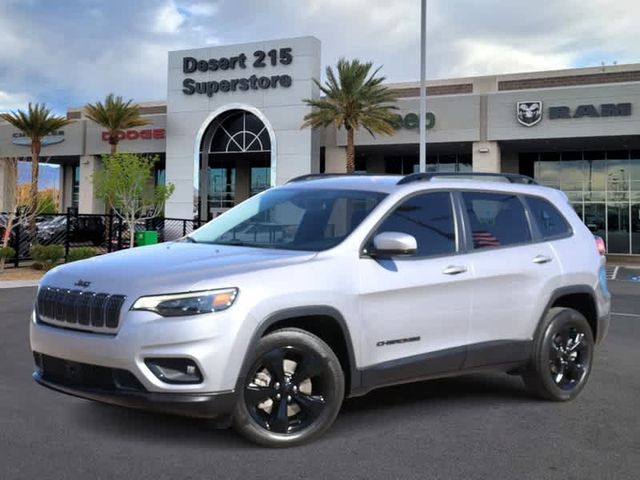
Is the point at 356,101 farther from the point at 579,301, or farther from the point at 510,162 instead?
the point at 579,301

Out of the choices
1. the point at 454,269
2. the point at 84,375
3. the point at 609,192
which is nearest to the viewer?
the point at 84,375

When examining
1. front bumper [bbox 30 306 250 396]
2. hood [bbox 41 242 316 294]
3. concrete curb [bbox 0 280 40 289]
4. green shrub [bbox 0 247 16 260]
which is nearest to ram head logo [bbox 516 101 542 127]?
green shrub [bbox 0 247 16 260]

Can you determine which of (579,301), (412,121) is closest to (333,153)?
(412,121)

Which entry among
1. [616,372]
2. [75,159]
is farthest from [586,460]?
[75,159]

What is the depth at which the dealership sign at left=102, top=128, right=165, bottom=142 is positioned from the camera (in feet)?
132

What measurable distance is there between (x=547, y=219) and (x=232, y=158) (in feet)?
122

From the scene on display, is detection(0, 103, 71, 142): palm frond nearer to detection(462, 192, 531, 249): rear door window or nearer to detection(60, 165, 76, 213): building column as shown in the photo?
detection(60, 165, 76, 213): building column

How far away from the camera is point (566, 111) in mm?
30594

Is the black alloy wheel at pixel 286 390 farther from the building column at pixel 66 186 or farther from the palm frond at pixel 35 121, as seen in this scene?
the building column at pixel 66 186

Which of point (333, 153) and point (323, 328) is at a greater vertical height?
point (333, 153)

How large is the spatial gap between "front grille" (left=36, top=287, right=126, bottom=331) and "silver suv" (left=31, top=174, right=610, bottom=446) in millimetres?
10

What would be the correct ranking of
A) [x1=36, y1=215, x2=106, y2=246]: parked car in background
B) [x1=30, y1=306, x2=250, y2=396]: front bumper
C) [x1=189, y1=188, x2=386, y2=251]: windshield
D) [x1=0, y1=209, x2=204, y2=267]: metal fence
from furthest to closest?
[x1=36, y1=215, x2=106, y2=246]: parked car in background → [x1=0, y1=209, x2=204, y2=267]: metal fence → [x1=189, y1=188, x2=386, y2=251]: windshield → [x1=30, y1=306, x2=250, y2=396]: front bumper

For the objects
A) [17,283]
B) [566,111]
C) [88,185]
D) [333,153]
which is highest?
[566,111]

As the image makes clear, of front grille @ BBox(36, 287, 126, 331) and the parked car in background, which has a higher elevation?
the parked car in background
